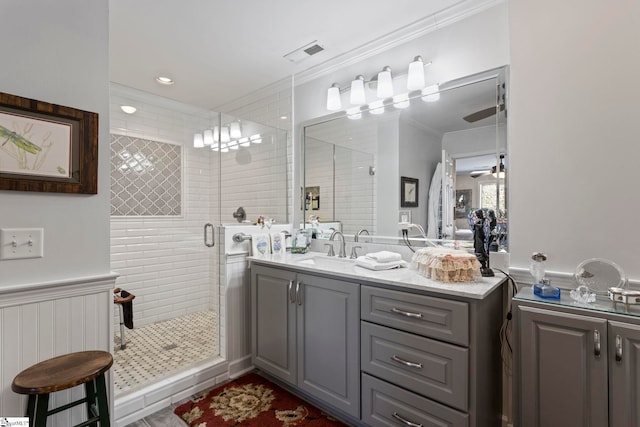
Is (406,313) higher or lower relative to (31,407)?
higher

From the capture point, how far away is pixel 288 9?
196 centimetres

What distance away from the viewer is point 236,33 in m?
2.21

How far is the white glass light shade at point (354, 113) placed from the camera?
2.46 meters

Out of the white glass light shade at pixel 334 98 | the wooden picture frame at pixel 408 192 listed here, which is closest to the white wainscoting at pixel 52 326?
the wooden picture frame at pixel 408 192

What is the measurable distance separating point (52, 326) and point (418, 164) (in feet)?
7.20

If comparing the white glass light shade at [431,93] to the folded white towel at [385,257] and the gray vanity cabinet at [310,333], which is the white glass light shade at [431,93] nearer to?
the folded white towel at [385,257]

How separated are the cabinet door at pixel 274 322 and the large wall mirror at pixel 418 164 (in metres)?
0.70

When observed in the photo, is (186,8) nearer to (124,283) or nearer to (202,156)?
(202,156)

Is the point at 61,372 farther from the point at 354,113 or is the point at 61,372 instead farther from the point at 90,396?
the point at 354,113

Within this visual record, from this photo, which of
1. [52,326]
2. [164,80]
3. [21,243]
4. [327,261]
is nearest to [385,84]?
[327,261]

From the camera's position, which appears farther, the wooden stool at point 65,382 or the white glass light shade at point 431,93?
the white glass light shade at point 431,93

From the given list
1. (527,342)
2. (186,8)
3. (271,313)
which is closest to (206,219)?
(271,313)

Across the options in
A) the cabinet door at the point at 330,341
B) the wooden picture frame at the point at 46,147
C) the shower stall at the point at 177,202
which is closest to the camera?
the wooden picture frame at the point at 46,147

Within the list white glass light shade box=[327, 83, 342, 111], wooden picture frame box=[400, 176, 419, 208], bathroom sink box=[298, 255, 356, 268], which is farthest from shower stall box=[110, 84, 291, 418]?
wooden picture frame box=[400, 176, 419, 208]
